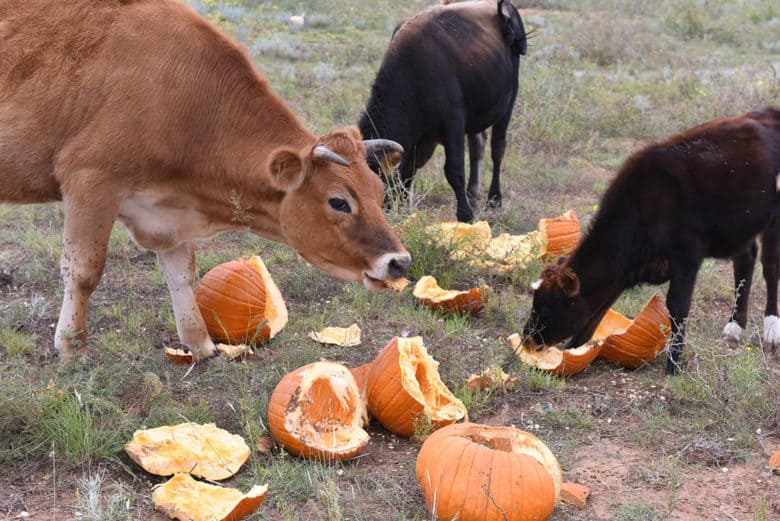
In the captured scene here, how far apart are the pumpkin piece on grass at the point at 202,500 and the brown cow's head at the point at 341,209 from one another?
170 centimetres

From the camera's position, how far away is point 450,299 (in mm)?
7133

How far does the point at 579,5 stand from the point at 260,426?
76.8 feet

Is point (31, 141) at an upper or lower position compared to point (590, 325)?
upper

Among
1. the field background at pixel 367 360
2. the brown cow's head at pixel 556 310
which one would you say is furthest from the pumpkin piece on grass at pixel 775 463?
the brown cow's head at pixel 556 310

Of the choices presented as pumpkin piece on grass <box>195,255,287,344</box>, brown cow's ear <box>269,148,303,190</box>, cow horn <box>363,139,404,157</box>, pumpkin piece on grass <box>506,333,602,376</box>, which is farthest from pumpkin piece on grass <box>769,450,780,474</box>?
pumpkin piece on grass <box>195,255,287,344</box>

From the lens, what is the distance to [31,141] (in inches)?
231

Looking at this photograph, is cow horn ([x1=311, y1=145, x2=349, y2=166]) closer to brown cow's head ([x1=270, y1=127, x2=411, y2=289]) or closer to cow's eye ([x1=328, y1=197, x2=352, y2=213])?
brown cow's head ([x1=270, y1=127, x2=411, y2=289])

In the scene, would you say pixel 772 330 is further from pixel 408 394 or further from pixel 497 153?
pixel 497 153

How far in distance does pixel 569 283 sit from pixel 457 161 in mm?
3089

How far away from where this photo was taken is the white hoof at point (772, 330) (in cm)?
696

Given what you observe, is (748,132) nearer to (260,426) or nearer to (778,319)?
(778,319)

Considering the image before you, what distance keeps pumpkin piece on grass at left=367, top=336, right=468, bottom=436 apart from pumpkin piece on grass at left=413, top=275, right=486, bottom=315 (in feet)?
5.07

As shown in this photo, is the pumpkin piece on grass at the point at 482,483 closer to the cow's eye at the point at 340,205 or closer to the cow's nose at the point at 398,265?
the cow's nose at the point at 398,265

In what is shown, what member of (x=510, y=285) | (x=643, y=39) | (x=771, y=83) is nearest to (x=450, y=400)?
(x=510, y=285)
